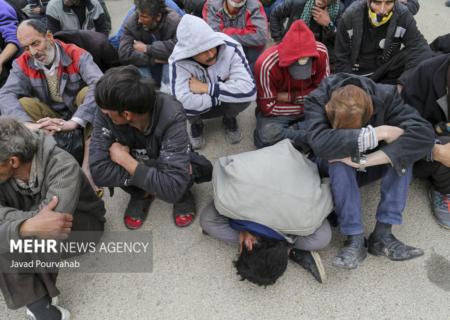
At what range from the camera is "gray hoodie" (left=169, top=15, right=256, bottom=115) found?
2512mm

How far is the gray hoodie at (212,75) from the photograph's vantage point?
251cm

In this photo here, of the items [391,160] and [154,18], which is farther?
[154,18]

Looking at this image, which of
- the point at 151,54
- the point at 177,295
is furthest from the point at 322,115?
the point at 151,54

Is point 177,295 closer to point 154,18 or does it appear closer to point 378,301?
point 378,301

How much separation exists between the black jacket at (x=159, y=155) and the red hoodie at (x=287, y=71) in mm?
991

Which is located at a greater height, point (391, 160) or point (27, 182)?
point (391, 160)

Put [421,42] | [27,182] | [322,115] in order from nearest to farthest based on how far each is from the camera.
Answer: [27,182] → [322,115] → [421,42]

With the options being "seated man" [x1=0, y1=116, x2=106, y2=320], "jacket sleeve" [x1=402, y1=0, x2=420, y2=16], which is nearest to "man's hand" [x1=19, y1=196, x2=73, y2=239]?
"seated man" [x1=0, y1=116, x2=106, y2=320]

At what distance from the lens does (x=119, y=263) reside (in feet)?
7.19

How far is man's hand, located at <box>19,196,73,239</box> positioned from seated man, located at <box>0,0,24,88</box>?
225 centimetres

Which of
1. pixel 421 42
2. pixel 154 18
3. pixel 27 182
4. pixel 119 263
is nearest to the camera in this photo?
pixel 27 182

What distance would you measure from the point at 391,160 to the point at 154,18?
253cm

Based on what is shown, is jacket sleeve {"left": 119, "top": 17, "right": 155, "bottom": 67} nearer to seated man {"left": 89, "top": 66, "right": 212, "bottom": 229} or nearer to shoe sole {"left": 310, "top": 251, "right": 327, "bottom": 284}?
seated man {"left": 89, "top": 66, "right": 212, "bottom": 229}

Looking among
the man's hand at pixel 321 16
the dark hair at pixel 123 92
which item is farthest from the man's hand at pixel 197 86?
the man's hand at pixel 321 16
